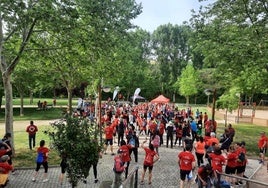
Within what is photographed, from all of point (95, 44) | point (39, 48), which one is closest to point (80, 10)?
point (95, 44)

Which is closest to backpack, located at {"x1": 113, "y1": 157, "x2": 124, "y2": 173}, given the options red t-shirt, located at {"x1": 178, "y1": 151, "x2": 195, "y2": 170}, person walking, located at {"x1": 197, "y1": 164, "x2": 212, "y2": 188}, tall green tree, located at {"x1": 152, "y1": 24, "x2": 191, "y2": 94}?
red t-shirt, located at {"x1": 178, "y1": 151, "x2": 195, "y2": 170}

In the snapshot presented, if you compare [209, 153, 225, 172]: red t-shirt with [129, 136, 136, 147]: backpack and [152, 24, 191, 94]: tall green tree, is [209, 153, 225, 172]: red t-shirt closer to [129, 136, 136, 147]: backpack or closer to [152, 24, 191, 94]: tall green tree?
[129, 136, 136, 147]: backpack

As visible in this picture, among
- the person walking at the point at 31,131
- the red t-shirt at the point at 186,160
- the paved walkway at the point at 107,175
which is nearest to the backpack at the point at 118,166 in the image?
the paved walkway at the point at 107,175

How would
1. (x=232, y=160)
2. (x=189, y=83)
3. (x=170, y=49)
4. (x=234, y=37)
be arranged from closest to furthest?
(x=232, y=160) → (x=234, y=37) → (x=189, y=83) → (x=170, y=49)

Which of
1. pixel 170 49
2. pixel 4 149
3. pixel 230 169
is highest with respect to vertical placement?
pixel 170 49

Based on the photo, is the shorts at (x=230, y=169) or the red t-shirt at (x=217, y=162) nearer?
the red t-shirt at (x=217, y=162)

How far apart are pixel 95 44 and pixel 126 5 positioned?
23.2m

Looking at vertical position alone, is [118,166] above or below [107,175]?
above

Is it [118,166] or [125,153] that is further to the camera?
[125,153]

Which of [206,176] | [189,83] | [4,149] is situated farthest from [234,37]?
[189,83]

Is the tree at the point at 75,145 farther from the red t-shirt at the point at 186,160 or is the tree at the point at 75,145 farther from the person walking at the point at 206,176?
the person walking at the point at 206,176

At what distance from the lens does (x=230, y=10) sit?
21.2m

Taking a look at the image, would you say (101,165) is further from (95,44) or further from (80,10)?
(80,10)

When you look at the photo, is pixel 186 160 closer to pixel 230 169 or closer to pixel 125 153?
pixel 230 169
